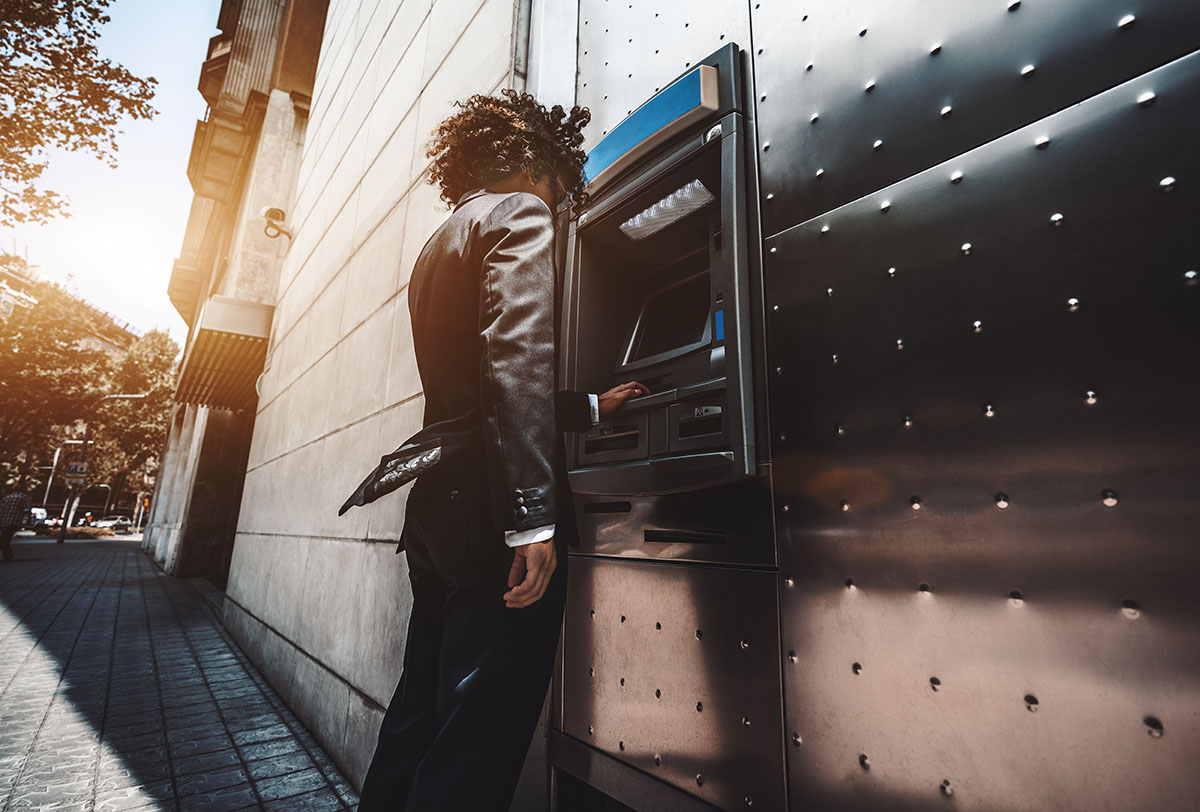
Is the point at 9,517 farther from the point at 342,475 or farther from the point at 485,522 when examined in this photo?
A: the point at 485,522

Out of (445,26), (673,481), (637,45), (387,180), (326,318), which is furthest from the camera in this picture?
(326,318)

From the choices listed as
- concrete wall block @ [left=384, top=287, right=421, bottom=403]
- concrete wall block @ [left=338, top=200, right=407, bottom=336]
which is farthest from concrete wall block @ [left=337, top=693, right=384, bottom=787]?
concrete wall block @ [left=338, top=200, right=407, bottom=336]

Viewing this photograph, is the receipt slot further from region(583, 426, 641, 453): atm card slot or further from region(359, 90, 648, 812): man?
region(359, 90, 648, 812): man

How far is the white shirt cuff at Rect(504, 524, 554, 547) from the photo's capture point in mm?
1107

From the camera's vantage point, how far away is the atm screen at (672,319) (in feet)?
4.99

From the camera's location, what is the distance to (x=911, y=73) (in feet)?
3.70

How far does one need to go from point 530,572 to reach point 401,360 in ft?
5.71

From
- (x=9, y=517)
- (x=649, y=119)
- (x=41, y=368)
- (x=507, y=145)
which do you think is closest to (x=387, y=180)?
(x=507, y=145)

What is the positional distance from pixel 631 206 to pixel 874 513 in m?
1.04

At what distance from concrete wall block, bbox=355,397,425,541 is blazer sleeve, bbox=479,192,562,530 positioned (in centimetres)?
112

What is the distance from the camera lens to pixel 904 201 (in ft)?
3.60

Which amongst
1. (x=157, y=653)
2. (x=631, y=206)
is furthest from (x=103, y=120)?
(x=631, y=206)

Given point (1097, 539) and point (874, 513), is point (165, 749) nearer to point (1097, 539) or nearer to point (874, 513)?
point (874, 513)

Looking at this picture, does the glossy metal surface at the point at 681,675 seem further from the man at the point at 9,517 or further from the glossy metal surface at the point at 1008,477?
the man at the point at 9,517
